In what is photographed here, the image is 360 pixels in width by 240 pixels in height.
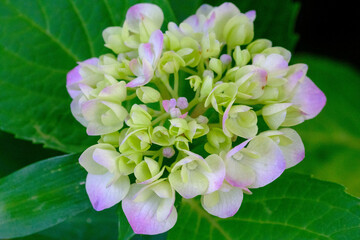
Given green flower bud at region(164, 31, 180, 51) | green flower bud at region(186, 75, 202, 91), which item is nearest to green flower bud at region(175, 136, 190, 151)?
green flower bud at region(186, 75, 202, 91)

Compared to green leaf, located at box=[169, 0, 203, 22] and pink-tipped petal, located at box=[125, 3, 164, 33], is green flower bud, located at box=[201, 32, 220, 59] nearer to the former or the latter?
pink-tipped petal, located at box=[125, 3, 164, 33]

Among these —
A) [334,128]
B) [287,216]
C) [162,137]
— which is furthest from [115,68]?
[334,128]

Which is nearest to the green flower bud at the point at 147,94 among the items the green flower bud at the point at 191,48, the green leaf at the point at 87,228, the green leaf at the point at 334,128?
the green flower bud at the point at 191,48

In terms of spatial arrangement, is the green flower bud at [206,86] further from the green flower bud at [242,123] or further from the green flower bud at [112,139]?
the green flower bud at [112,139]

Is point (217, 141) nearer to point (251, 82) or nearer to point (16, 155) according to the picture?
point (251, 82)

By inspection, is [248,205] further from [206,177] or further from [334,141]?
[334,141]

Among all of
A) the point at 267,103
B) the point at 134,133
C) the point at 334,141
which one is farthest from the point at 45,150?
the point at 334,141
